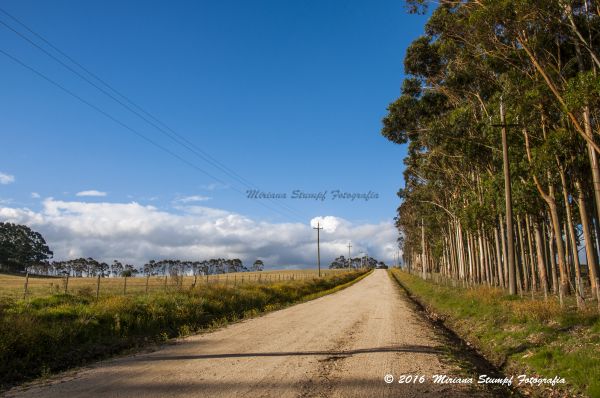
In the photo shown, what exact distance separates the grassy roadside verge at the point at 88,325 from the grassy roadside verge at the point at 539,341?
9.76 meters

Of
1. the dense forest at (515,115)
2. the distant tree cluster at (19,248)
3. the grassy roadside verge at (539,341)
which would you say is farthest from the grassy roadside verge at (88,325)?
the distant tree cluster at (19,248)

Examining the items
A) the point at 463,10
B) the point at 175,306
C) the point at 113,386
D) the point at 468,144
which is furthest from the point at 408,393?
the point at 468,144

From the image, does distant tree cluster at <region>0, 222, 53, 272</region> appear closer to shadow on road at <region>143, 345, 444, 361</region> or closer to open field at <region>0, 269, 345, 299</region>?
open field at <region>0, 269, 345, 299</region>

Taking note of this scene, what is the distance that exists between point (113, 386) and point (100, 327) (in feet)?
22.7

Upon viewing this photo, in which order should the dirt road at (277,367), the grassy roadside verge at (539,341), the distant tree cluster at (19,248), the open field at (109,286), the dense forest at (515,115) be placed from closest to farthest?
the dirt road at (277,367)
the grassy roadside verge at (539,341)
the dense forest at (515,115)
the open field at (109,286)
the distant tree cluster at (19,248)

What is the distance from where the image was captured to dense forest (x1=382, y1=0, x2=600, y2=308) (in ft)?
53.9

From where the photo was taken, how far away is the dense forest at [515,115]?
53.9 feet

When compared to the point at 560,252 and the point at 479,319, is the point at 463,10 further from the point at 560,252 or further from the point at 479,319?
the point at 479,319

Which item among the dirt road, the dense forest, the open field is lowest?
the dirt road

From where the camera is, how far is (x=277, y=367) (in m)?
9.07

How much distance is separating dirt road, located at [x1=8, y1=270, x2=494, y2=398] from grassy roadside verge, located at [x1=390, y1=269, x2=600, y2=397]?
1496mm

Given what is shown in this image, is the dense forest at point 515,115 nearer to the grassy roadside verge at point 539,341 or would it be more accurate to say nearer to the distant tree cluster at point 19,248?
the grassy roadside verge at point 539,341

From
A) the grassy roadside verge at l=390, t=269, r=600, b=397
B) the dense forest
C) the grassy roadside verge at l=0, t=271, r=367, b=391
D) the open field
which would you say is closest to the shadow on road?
the grassy roadside verge at l=390, t=269, r=600, b=397

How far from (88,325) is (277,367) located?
7.68 meters
